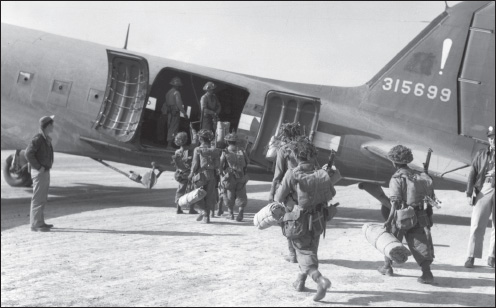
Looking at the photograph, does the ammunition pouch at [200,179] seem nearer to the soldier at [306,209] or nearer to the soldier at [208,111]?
the soldier at [208,111]

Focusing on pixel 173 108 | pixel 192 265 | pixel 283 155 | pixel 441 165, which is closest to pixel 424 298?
pixel 192 265

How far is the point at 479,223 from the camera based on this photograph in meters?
8.41

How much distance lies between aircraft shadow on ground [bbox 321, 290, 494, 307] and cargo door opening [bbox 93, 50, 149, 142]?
793 centimetres

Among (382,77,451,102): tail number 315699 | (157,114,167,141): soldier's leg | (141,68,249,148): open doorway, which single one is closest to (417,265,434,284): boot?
(382,77,451,102): tail number 315699

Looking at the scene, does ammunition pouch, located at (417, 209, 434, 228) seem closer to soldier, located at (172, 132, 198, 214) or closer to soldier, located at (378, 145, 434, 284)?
soldier, located at (378, 145, 434, 284)

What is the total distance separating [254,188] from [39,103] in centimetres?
798

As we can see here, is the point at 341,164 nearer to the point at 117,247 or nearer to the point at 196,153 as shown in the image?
the point at 196,153

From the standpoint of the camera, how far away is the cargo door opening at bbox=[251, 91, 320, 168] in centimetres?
1266

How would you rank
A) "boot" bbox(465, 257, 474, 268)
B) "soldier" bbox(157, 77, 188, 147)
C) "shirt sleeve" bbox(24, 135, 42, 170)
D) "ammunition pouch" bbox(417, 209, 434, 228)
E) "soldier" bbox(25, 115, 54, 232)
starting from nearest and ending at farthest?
1. "ammunition pouch" bbox(417, 209, 434, 228)
2. "boot" bbox(465, 257, 474, 268)
3. "shirt sleeve" bbox(24, 135, 42, 170)
4. "soldier" bbox(25, 115, 54, 232)
5. "soldier" bbox(157, 77, 188, 147)

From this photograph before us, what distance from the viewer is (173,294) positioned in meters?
6.66

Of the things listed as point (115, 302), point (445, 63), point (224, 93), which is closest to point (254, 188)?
point (224, 93)

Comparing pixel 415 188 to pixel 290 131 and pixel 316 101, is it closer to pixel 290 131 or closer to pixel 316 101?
pixel 290 131

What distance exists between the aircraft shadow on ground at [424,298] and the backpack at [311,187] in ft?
3.83

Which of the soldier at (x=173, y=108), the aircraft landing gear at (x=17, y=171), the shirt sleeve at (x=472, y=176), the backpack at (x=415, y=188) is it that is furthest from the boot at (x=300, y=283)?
the aircraft landing gear at (x=17, y=171)
